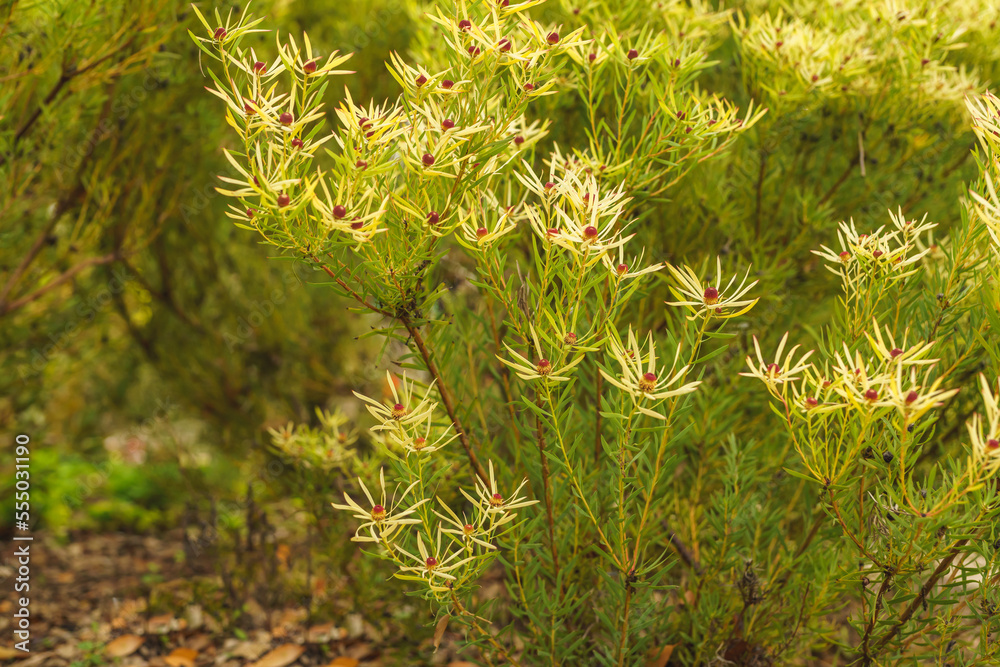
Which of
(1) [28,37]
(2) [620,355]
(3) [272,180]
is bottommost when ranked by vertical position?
(2) [620,355]

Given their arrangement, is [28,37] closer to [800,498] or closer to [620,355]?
[620,355]

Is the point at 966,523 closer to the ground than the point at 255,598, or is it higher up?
higher up

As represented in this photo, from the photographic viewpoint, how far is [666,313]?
1338mm

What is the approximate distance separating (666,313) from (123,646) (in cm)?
183

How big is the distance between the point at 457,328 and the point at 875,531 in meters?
0.89

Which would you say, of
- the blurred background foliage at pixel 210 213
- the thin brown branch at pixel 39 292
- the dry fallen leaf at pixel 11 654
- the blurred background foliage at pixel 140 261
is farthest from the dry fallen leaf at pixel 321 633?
the thin brown branch at pixel 39 292

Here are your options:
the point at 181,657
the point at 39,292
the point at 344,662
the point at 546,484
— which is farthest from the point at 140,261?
the point at 546,484

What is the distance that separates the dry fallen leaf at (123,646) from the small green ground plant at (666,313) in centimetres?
73

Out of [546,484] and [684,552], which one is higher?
[546,484]

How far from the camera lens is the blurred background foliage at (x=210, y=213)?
163 cm

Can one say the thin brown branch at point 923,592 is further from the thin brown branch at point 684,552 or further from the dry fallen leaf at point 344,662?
the dry fallen leaf at point 344,662

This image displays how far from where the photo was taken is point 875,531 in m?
1.11

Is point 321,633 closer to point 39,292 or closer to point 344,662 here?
point 344,662

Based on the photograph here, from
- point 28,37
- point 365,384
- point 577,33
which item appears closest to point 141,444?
point 365,384
